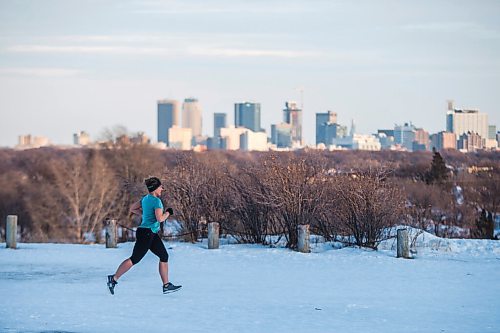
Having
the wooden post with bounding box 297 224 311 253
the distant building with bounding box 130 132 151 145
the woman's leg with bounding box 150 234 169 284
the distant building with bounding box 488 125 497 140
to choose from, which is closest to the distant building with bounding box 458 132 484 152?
the distant building with bounding box 488 125 497 140

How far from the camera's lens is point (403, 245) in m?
20.3

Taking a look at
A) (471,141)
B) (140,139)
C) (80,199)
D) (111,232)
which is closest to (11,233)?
(111,232)

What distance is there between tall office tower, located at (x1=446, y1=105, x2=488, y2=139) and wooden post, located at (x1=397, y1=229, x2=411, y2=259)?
15153 cm

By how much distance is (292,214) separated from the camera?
23.8 meters

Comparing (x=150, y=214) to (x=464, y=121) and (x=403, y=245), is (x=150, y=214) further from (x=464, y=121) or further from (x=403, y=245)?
(x=464, y=121)

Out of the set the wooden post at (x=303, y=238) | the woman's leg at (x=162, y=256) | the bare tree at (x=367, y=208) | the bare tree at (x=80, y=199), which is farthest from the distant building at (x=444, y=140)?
the woman's leg at (x=162, y=256)

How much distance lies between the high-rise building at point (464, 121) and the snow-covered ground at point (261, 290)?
496ft

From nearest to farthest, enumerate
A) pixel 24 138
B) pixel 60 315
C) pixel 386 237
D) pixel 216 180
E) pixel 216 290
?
pixel 60 315 < pixel 216 290 < pixel 386 237 < pixel 216 180 < pixel 24 138

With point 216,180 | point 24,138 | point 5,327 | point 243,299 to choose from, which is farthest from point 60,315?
point 24,138

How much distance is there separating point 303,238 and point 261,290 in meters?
5.97

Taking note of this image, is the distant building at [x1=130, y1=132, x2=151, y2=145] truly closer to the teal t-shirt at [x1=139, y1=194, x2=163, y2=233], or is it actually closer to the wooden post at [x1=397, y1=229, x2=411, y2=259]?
the wooden post at [x1=397, y1=229, x2=411, y2=259]

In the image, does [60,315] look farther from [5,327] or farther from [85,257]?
[85,257]

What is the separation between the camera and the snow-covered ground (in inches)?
491

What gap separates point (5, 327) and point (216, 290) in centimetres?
446
